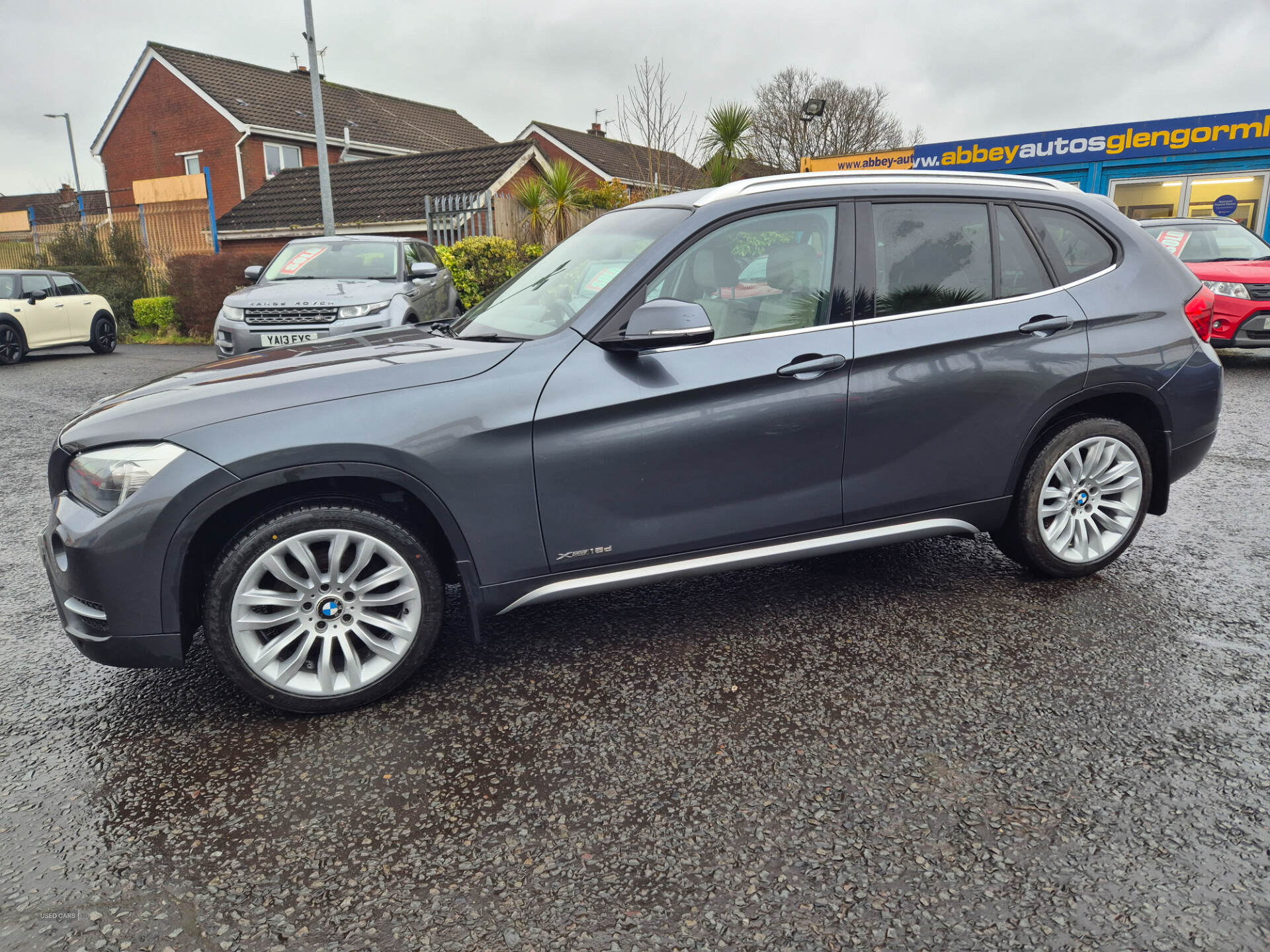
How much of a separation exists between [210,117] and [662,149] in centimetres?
2516

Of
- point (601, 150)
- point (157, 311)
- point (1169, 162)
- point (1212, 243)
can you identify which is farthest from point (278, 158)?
point (1212, 243)

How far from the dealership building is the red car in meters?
6.32

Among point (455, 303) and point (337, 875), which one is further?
point (455, 303)

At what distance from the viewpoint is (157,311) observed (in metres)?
18.9

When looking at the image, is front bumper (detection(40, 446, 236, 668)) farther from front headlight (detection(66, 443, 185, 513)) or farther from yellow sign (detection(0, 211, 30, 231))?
yellow sign (detection(0, 211, 30, 231))

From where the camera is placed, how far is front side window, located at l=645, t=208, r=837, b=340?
135 inches

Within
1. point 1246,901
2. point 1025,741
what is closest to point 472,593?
point 1025,741

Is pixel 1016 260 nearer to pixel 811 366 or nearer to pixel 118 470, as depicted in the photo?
pixel 811 366

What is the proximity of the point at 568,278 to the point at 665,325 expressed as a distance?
2.79ft

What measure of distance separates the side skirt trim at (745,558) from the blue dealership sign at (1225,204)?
19.2 metres

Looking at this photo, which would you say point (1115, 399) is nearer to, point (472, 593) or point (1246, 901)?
point (1246, 901)

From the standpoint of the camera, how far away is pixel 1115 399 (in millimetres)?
4145

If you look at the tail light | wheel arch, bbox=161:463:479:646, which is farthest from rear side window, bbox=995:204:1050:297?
wheel arch, bbox=161:463:479:646

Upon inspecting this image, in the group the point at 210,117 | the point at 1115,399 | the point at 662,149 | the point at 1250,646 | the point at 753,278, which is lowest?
the point at 1250,646
